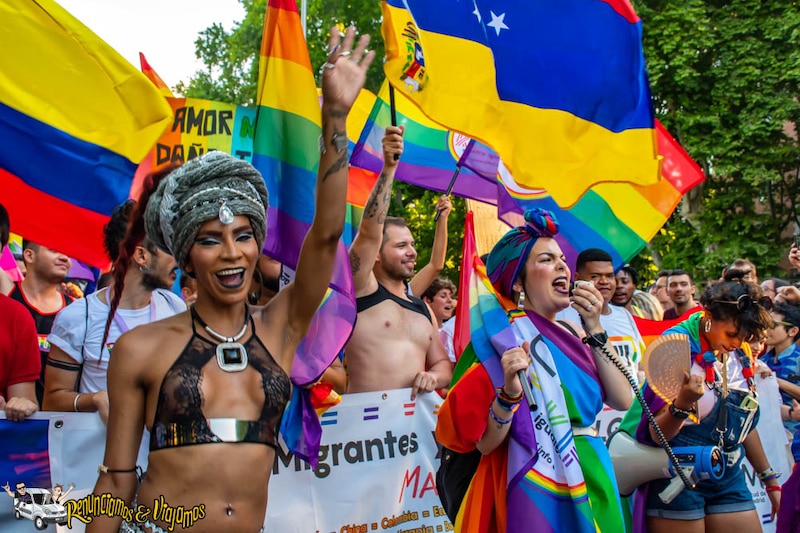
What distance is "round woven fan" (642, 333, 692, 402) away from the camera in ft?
14.6

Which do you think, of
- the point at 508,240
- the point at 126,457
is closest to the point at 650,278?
the point at 508,240

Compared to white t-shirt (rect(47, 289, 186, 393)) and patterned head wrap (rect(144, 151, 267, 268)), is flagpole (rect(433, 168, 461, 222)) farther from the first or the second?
patterned head wrap (rect(144, 151, 267, 268))

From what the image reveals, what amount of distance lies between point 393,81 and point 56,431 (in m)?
2.64

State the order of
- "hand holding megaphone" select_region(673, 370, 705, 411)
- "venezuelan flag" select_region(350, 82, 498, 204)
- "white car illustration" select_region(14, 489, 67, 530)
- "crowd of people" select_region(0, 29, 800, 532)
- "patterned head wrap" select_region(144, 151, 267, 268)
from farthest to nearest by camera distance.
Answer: "venezuelan flag" select_region(350, 82, 498, 204)
"hand holding megaphone" select_region(673, 370, 705, 411)
"white car illustration" select_region(14, 489, 67, 530)
"patterned head wrap" select_region(144, 151, 267, 268)
"crowd of people" select_region(0, 29, 800, 532)

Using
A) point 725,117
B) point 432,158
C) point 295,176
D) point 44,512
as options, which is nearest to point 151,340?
point 44,512

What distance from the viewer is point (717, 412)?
4.90m

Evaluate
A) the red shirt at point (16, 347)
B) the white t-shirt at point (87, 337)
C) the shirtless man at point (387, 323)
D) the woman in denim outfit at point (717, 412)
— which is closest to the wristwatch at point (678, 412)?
the woman in denim outfit at point (717, 412)

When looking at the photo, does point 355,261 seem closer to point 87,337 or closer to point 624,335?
point 87,337

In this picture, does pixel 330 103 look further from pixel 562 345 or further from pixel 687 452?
pixel 687 452

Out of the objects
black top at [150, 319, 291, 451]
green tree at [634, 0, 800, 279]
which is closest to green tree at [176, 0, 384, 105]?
green tree at [634, 0, 800, 279]

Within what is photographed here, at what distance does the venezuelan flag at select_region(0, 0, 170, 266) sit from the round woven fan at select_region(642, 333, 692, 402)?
2809mm

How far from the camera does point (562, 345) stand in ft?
13.7

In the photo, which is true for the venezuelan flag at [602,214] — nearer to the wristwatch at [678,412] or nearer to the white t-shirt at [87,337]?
the wristwatch at [678,412]

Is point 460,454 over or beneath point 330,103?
beneath
